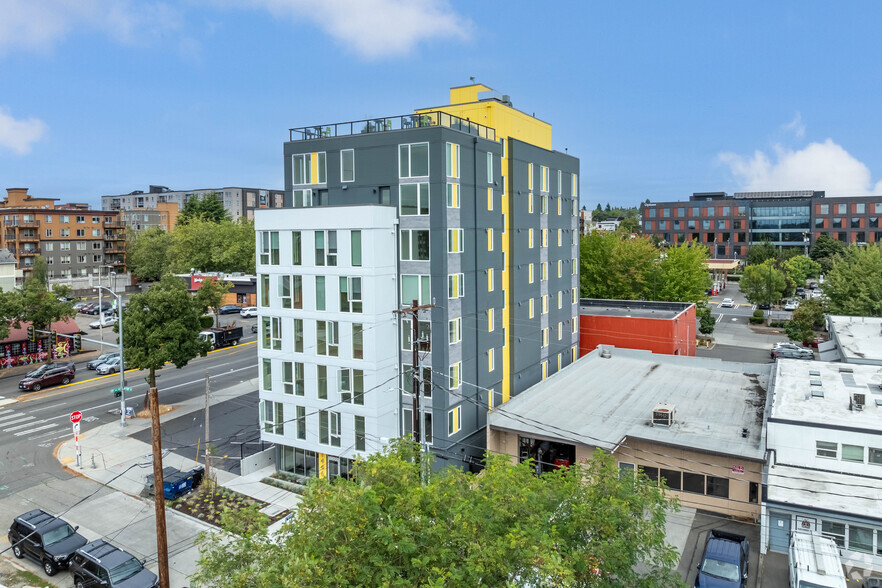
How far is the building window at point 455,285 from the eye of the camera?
28672mm

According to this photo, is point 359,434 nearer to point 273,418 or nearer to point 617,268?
point 273,418

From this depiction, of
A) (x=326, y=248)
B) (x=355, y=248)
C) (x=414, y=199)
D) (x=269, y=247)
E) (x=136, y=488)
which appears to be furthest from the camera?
(x=269, y=247)

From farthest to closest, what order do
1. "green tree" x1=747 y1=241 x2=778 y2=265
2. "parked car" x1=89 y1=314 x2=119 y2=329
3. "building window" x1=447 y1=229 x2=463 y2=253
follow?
"green tree" x1=747 y1=241 x2=778 y2=265 < "parked car" x1=89 y1=314 x2=119 y2=329 < "building window" x1=447 y1=229 x2=463 y2=253

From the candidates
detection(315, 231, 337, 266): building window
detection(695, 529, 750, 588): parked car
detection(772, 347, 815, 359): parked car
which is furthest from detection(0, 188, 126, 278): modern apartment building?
detection(695, 529, 750, 588): parked car

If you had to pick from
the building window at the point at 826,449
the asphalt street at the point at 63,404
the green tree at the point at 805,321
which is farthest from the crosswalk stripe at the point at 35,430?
the green tree at the point at 805,321

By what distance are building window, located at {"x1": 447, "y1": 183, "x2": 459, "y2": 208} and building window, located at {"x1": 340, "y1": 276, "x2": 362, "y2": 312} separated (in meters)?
5.57

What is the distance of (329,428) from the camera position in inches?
1155

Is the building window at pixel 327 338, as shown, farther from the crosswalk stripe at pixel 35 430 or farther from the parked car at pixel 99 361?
the parked car at pixel 99 361

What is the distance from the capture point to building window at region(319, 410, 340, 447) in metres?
29.2

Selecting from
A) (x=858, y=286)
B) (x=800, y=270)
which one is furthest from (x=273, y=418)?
(x=800, y=270)

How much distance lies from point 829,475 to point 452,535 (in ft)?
61.2

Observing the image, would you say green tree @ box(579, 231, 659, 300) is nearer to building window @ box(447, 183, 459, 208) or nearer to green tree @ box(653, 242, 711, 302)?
green tree @ box(653, 242, 711, 302)

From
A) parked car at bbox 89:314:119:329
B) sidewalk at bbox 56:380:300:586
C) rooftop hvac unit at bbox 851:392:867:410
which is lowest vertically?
sidewalk at bbox 56:380:300:586

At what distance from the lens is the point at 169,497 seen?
28.3 m
